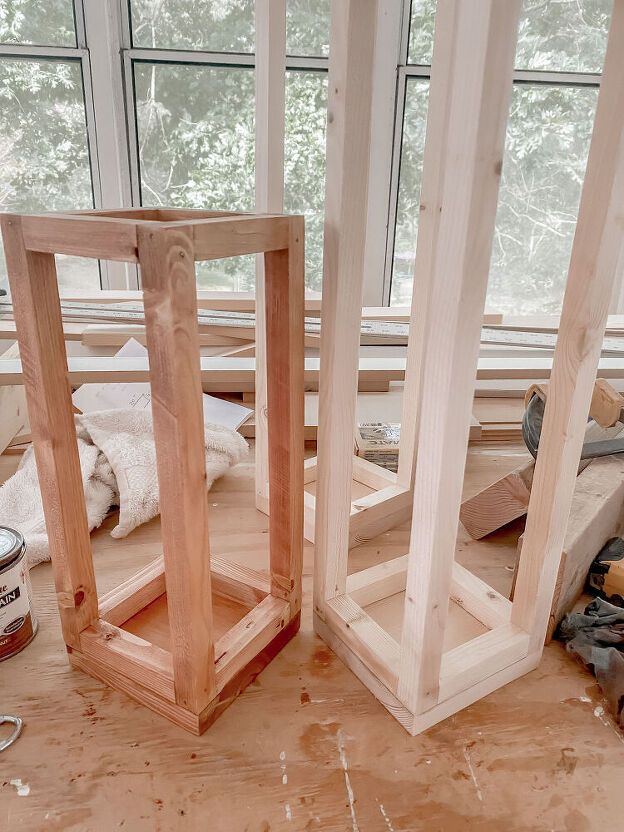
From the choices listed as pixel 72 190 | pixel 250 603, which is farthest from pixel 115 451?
pixel 72 190

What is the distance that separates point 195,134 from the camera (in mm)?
1741

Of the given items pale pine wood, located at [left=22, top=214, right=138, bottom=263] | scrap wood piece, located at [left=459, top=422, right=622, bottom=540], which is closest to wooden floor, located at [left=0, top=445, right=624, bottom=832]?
scrap wood piece, located at [left=459, top=422, right=622, bottom=540]

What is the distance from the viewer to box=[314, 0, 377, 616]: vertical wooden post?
1.96 feet

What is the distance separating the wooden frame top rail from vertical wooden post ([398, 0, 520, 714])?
0.60 feet

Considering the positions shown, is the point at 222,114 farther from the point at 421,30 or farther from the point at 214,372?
the point at 214,372

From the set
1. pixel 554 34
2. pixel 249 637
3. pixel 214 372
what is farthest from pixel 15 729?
pixel 554 34

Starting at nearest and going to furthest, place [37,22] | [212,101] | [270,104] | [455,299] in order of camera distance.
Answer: [455,299]
[270,104]
[37,22]
[212,101]

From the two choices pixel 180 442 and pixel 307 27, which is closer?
pixel 180 442

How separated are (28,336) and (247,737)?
50 centimetres

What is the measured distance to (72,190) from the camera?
5.75ft

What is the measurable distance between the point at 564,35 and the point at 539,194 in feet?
1.46

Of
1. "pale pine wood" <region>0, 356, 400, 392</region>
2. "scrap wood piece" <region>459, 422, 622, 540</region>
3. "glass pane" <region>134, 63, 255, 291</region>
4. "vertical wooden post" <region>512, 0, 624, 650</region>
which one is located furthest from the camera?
"glass pane" <region>134, 63, 255, 291</region>

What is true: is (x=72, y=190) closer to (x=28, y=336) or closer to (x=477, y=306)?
(x=28, y=336)

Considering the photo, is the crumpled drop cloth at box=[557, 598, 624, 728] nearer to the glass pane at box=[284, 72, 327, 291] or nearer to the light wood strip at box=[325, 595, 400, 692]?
the light wood strip at box=[325, 595, 400, 692]
